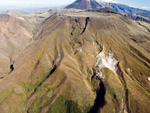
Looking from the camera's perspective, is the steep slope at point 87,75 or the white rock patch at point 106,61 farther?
the white rock patch at point 106,61

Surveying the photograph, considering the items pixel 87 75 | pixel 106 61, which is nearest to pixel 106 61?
pixel 106 61

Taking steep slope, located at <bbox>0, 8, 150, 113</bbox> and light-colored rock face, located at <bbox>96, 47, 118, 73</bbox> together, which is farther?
light-colored rock face, located at <bbox>96, 47, 118, 73</bbox>

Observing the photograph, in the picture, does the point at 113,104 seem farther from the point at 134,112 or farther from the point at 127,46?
the point at 127,46

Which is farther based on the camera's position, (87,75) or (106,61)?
(106,61)

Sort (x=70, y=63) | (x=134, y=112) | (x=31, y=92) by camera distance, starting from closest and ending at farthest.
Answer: (x=134, y=112) → (x=31, y=92) → (x=70, y=63)

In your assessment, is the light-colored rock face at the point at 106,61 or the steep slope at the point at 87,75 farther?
the light-colored rock face at the point at 106,61

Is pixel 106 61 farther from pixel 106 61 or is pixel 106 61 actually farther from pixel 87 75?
pixel 87 75

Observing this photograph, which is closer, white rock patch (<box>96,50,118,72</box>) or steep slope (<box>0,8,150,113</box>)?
steep slope (<box>0,8,150,113</box>)

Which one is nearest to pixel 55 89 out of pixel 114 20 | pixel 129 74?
pixel 129 74
